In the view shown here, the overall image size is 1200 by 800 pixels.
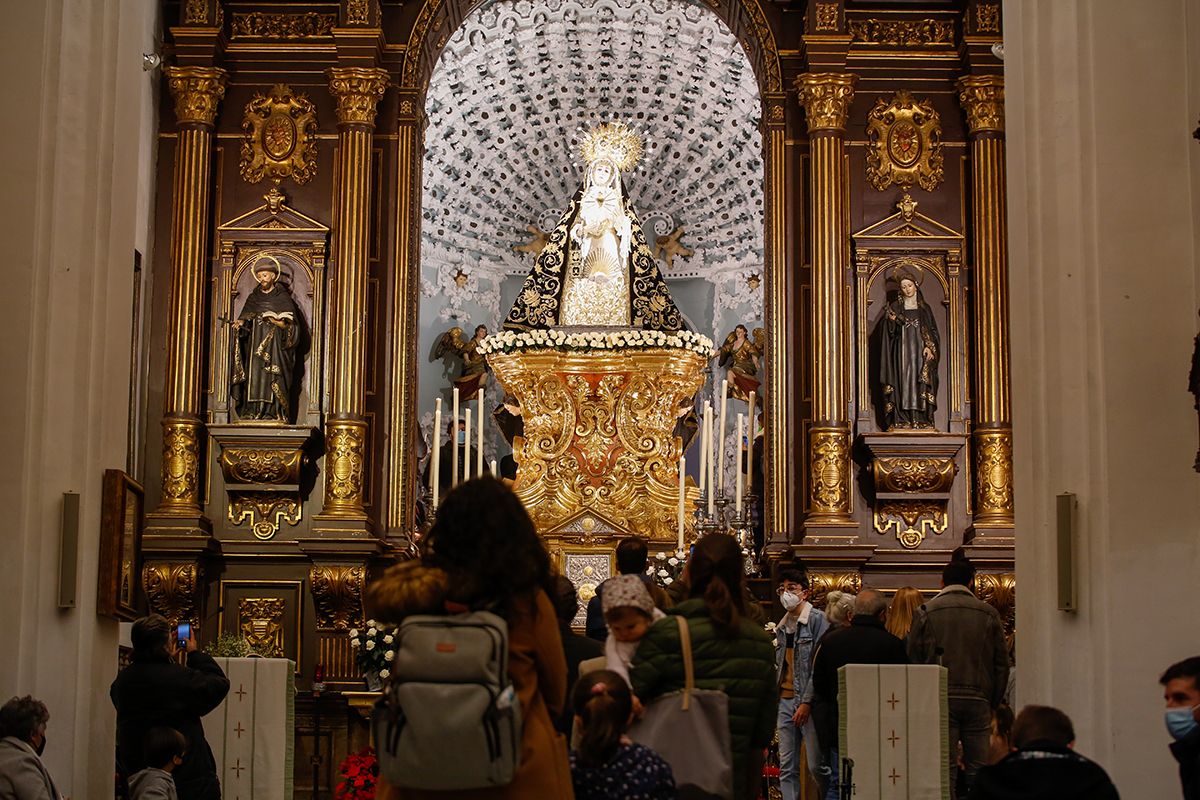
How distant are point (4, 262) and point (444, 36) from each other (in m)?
8.25

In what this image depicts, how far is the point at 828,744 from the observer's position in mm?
10219

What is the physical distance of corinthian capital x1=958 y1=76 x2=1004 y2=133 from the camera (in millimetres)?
15445

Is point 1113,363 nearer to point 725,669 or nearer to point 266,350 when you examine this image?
point 725,669

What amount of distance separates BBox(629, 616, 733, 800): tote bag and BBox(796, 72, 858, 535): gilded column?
819cm

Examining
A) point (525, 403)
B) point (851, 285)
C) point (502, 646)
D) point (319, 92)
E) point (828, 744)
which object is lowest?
point (828, 744)

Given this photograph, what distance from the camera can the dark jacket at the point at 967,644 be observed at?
9891 mm

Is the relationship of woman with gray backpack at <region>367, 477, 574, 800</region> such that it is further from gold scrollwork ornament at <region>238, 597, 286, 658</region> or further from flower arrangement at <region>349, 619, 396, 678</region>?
gold scrollwork ornament at <region>238, 597, 286, 658</region>

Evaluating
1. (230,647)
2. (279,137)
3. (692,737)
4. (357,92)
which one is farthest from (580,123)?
(692,737)

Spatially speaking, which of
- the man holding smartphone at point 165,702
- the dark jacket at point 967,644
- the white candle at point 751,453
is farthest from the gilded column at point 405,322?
the man holding smartphone at point 165,702

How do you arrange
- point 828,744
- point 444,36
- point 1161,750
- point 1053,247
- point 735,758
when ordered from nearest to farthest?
point 735,758 → point 1161,750 → point 1053,247 → point 828,744 → point 444,36

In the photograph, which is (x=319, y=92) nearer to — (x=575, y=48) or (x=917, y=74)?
(x=575, y=48)

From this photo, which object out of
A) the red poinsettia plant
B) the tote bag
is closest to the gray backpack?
the tote bag

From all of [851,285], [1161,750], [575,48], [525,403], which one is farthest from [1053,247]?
Answer: [575,48]

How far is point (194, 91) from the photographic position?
15398 millimetres
